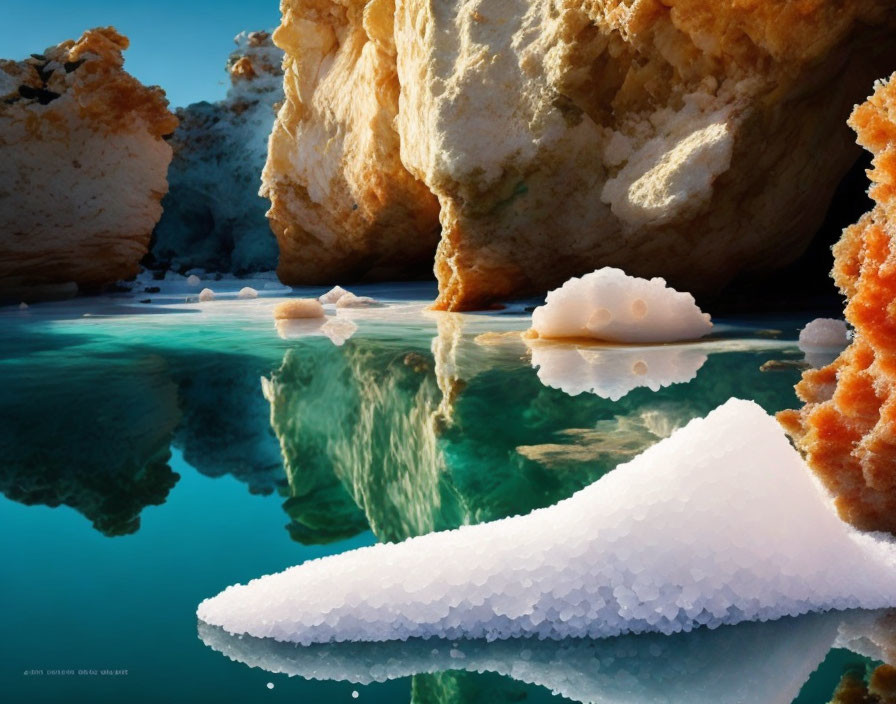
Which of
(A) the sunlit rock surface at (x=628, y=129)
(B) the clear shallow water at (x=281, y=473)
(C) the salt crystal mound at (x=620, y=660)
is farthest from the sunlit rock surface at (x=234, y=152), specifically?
(C) the salt crystal mound at (x=620, y=660)

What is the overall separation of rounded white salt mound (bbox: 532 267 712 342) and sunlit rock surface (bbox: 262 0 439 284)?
4561 millimetres

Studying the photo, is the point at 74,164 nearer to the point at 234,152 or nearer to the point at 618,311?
the point at 234,152

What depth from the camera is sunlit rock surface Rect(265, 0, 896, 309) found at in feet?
17.2

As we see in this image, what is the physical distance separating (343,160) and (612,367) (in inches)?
270

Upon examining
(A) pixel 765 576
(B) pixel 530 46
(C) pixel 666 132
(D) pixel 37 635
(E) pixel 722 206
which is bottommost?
(D) pixel 37 635

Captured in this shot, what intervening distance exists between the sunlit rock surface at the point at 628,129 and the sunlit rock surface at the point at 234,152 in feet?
31.5

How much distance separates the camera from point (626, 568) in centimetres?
141

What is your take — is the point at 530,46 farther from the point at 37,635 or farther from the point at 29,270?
the point at 29,270

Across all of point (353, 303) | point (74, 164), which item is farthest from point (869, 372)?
point (74, 164)

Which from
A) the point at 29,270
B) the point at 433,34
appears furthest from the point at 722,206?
the point at 29,270

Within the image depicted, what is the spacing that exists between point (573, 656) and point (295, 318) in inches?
234

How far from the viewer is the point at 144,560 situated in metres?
1.71

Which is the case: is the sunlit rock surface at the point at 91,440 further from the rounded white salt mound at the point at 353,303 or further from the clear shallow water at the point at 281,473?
the rounded white salt mound at the point at 353,303

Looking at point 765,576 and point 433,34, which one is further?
point 433,34
